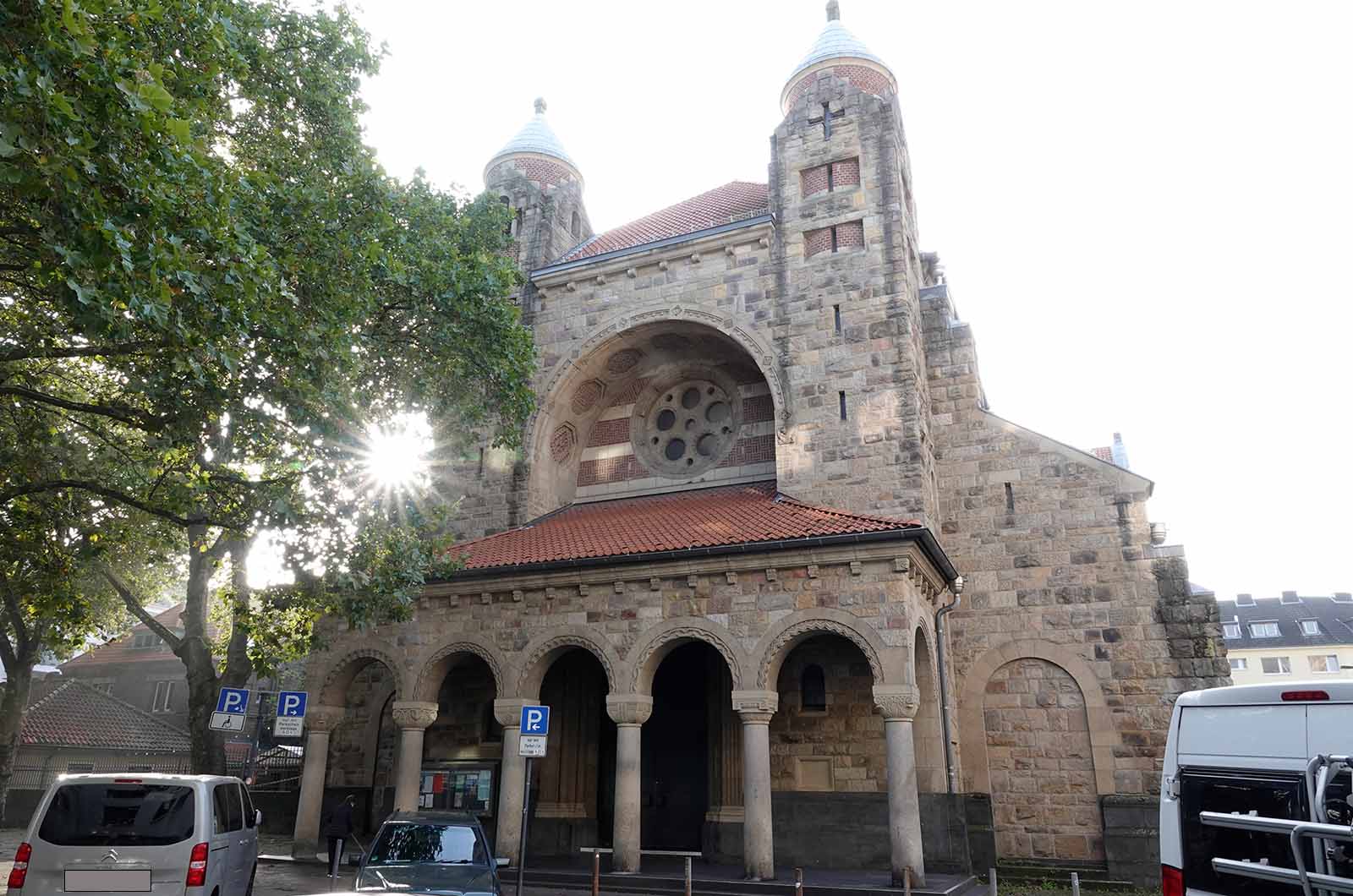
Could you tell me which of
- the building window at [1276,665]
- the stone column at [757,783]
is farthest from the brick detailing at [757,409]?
the building window at [1276,665]

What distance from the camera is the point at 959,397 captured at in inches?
730

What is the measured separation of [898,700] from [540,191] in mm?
16300

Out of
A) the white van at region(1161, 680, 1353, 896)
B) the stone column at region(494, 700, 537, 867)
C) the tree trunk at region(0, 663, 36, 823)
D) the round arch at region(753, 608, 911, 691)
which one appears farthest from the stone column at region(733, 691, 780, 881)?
the tree trunk at region(0, 663, 36, 823)

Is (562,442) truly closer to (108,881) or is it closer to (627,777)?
(627,777)

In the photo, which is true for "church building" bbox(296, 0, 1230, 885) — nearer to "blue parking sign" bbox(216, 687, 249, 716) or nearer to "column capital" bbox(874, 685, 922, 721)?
"column capital" bbox(874, 685, 922, 721)

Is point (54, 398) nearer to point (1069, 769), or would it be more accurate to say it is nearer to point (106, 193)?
point (106, 193)

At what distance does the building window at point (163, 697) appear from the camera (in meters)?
42.1

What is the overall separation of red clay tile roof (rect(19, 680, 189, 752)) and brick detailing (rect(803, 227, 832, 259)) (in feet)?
85.7

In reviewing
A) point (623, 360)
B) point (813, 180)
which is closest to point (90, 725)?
point (623, 360)

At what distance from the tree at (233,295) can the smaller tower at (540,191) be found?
508 centimetres

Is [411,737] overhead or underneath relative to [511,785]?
overhead

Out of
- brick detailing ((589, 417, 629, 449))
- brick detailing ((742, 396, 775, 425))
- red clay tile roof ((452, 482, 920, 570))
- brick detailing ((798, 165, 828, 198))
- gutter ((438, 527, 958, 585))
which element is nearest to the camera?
gutter ((438, 527, 958, 585))

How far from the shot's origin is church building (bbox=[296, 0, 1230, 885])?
45.8 ft

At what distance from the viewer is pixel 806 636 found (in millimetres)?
13586
